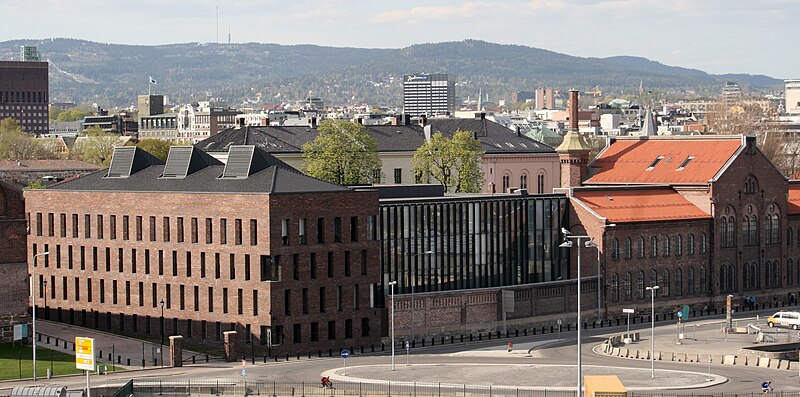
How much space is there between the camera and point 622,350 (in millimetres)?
122750

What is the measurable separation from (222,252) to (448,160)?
5590cm

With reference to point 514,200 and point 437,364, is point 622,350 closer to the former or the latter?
point 437,364

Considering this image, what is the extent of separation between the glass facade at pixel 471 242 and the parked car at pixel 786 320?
18.8 metres

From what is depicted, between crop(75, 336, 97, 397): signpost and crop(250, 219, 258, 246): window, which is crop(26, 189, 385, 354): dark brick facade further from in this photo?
crop(75, 336, 97, 397): signpost

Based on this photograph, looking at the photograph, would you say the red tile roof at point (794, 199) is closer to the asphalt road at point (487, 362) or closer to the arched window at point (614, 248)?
the arched window at point (614, 248)

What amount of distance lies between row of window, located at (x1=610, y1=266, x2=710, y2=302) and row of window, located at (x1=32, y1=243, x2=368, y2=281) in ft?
103

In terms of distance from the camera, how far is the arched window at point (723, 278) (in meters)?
158

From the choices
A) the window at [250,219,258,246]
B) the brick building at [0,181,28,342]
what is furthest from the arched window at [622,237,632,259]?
the brick building at [0,181,28,342]

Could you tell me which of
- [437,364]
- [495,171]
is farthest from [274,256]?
[495,171]

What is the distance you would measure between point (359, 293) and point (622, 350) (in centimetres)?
2014

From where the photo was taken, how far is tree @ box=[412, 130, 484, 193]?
173625 millimetres

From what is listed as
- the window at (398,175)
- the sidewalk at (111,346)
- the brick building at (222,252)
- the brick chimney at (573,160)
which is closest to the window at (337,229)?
the brick building at (222,252)

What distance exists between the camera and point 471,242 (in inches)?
5472

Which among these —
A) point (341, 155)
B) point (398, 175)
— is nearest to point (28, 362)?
point (341, 155)
